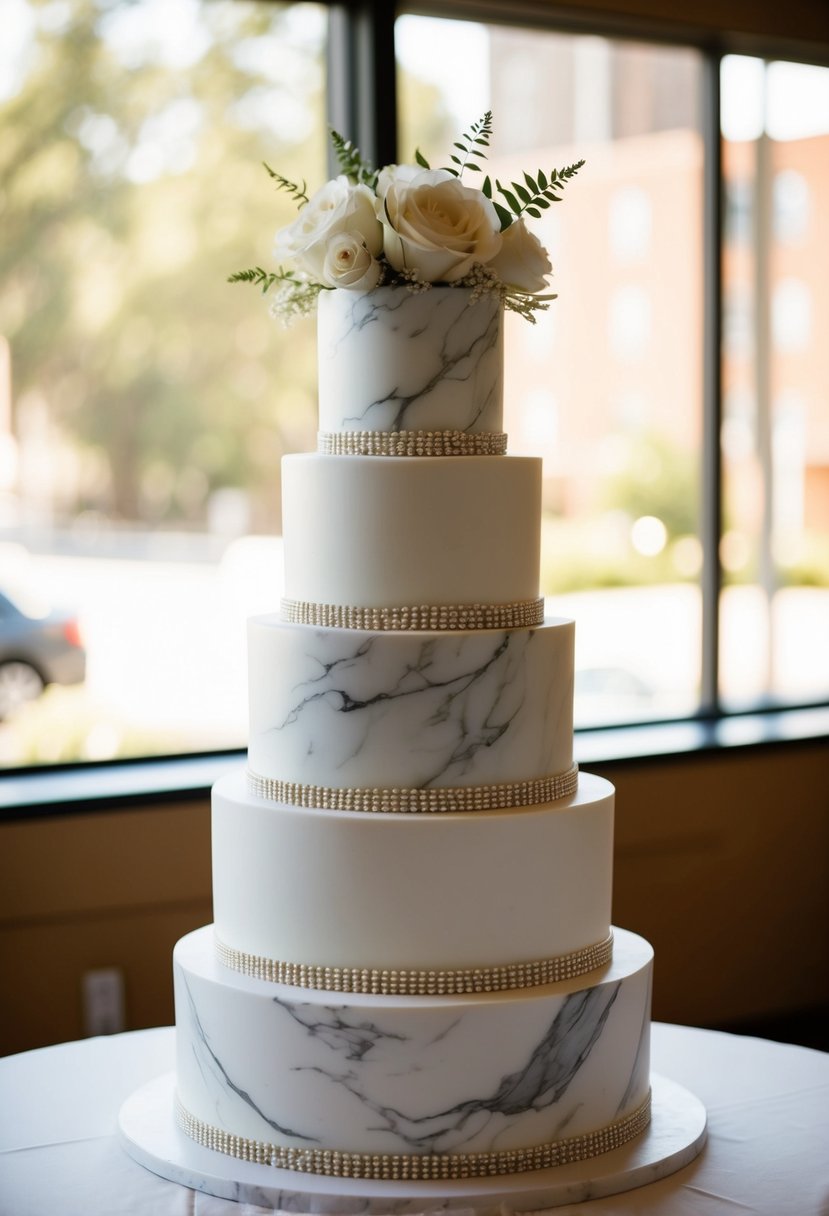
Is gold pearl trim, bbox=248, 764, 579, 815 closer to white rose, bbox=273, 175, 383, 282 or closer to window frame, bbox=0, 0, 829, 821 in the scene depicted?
white rose, bbox=273, 175, 383, 282

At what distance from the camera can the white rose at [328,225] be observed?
5.90 ft

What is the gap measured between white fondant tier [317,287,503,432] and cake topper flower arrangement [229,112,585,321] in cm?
2

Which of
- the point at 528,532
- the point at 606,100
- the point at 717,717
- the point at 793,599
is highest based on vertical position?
the point at 606,100

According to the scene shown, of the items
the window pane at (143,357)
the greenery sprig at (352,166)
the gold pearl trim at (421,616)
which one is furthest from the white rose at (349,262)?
the window pane at (143,357)

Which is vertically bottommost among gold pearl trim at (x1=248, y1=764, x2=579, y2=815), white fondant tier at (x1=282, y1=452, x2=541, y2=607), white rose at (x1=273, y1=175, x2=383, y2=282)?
gold pearl trim at (x1=248, y1=764, x2=579, y2=815)

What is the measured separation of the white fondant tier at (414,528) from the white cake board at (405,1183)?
0.72m

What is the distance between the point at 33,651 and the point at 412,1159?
1712mm

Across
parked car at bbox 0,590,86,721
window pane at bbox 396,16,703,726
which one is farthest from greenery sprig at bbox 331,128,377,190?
window pane at bbox 396,16,703,726

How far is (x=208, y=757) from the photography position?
10.9ft

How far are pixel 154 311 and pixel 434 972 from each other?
1883 millimetres

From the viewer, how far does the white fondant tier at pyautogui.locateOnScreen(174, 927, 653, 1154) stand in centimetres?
176

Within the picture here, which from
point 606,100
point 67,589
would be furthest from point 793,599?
point 67,589

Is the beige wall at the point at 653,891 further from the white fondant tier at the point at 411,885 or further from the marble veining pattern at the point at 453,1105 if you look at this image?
the marble veining pattern at the point at 453,1105

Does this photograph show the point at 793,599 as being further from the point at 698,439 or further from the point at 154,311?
the point at 154,311
